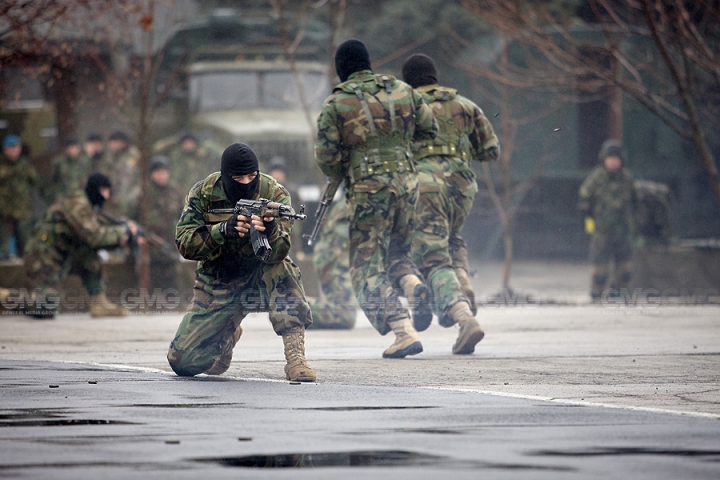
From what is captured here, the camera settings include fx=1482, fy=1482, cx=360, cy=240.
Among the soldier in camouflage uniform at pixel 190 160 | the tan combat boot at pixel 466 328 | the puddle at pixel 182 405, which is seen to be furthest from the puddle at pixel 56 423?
the soldier in camouflage uniform at pixel 190 160

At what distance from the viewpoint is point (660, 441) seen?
613cm

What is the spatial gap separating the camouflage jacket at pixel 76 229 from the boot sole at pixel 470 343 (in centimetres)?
498

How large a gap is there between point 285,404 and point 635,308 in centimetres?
851

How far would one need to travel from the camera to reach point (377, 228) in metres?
10.2

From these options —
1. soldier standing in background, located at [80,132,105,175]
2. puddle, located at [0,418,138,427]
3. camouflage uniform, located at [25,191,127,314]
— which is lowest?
puddle, located at [0,418,138,427]

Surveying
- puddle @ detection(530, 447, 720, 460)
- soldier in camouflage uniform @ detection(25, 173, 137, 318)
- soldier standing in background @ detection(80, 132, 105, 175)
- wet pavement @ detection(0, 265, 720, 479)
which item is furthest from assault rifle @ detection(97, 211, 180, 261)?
puddle @ detection(530, 447, 720, 460)

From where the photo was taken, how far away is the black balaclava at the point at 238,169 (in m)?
8.49

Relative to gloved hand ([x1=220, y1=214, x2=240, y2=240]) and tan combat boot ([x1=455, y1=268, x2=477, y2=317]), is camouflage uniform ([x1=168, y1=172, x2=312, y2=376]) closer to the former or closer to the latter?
gloved hand ([x1=220, y1=214, x2=240, y2=240])

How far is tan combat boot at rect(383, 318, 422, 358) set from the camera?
9.78 m

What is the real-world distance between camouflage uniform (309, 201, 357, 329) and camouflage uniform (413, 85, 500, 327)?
1.24m

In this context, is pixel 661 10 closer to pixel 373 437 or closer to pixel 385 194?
pixel 385 194

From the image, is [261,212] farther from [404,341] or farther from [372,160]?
[372,160]

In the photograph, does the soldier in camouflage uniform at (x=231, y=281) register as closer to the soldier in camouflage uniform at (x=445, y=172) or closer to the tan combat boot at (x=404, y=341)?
the tan combat boot at (x=404, y=341)

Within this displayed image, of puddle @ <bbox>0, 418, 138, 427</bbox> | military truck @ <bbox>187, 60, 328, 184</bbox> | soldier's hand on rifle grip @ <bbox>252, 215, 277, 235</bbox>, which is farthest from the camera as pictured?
military truck @ <bbox>187, 60, 328, 184</bbox>
